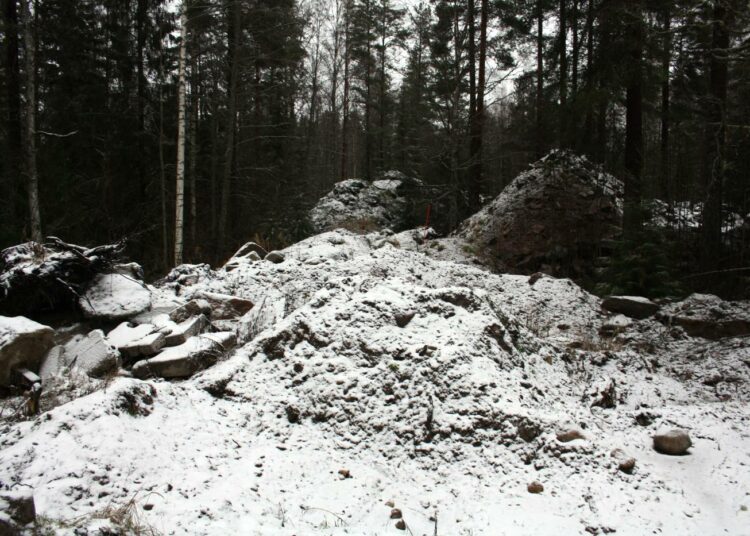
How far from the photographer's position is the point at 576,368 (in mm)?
4977

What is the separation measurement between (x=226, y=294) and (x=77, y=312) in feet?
6.72

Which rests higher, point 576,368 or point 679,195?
point 679,195

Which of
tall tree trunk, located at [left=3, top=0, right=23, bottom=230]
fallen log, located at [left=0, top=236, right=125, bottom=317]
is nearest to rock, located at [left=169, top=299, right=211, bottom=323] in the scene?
fallen log, located at [left=0, top=236, right=125, bottom=317]

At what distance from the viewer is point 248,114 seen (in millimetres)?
18375

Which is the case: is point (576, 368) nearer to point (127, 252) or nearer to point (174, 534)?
point (174, 534)

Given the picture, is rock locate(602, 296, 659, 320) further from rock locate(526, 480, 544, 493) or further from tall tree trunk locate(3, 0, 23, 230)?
tall tree trunk locate(3, 0, 23, 230)

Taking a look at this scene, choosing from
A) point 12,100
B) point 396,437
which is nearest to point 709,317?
point 396,437

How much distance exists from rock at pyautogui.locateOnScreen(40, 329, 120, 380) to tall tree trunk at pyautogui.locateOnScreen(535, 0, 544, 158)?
51.9 ft

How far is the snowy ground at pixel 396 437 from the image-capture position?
2.69 meters

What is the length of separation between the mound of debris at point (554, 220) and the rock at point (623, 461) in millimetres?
8865

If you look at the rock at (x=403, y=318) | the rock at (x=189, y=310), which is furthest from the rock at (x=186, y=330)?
the rock at (x=403, y=318)

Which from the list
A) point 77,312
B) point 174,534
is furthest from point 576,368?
point 77,312

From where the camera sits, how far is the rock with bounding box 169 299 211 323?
228 inches

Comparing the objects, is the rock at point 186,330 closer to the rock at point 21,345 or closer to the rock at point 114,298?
the rock at point 114,298
